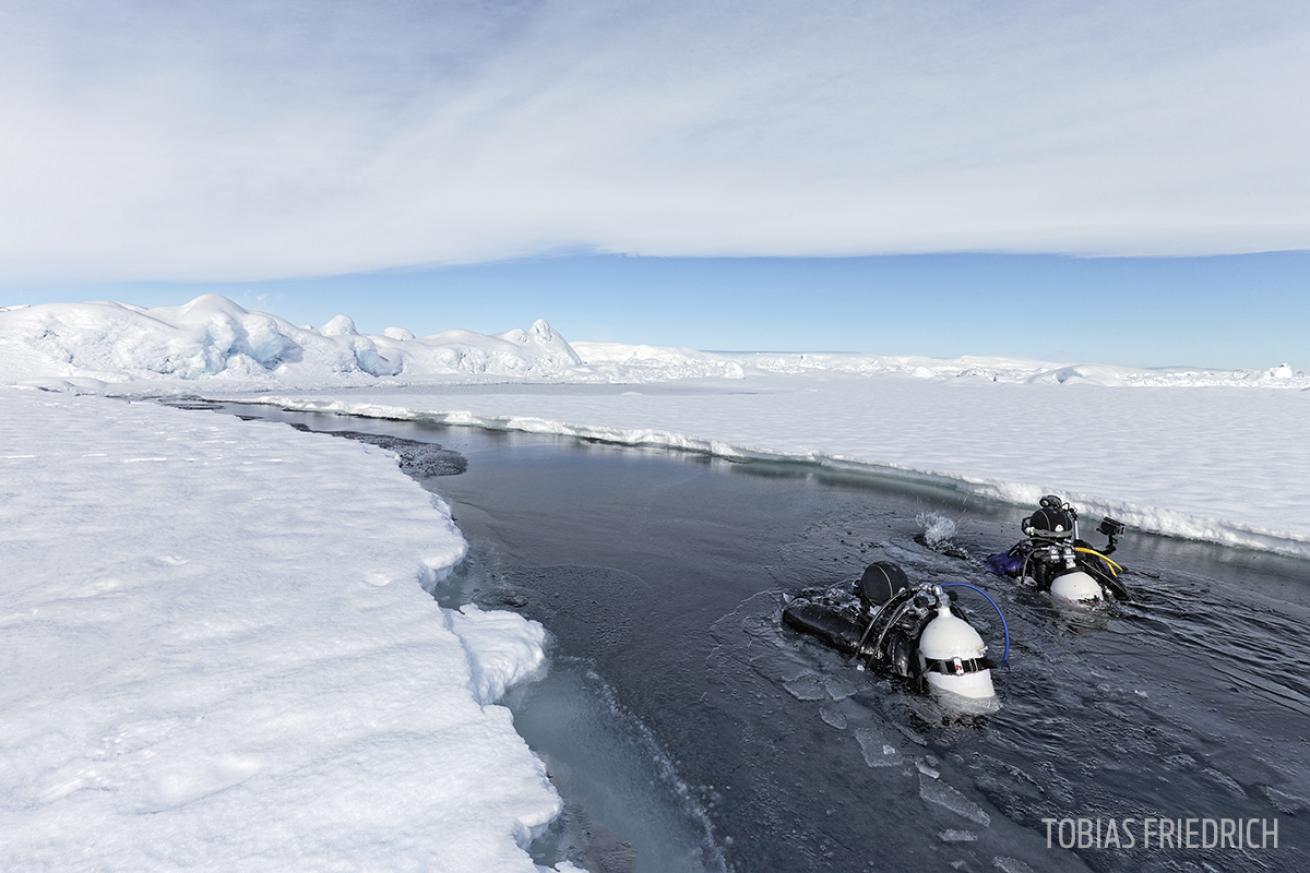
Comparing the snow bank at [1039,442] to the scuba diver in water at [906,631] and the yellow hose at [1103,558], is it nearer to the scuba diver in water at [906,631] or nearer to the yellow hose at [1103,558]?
the yellow hose at [1103,558]

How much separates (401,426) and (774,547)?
21.9m

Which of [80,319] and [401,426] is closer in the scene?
[401,426]

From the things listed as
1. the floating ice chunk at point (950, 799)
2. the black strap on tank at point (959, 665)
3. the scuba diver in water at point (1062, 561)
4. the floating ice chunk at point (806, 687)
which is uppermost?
the scuba diver in water at point (1062, 561)

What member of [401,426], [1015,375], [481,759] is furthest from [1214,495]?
[1015,375]

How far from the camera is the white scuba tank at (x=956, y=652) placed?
5602mm

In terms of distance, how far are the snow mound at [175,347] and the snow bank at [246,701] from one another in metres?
58.9

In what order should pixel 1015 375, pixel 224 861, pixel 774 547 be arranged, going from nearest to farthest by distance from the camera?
pixel 224 861 < pixel 774 547 < pixel 1015 375

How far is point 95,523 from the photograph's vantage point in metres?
7.68

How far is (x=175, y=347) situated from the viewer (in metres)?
56.0

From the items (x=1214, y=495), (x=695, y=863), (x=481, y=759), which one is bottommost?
(x=695, y=863)

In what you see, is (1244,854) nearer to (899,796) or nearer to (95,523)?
(899,796)

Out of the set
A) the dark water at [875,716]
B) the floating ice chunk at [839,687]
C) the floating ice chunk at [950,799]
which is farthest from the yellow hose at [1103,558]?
the floating ice chunk at [950,799]

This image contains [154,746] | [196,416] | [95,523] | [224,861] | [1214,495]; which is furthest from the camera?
[196,416]

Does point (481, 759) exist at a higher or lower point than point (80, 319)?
lower
